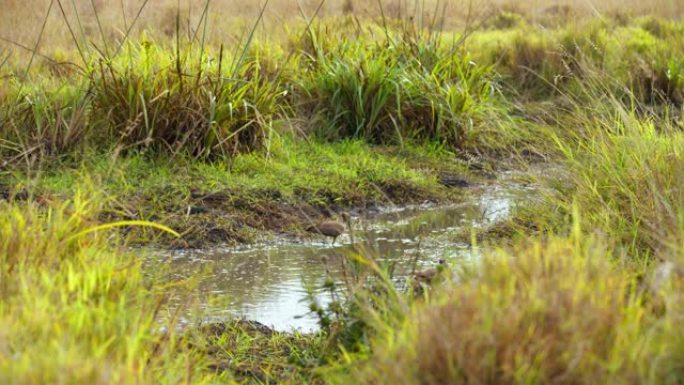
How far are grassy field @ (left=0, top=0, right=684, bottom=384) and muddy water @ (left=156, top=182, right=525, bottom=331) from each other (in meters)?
0.19

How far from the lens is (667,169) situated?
4.99 m

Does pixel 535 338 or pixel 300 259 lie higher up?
pixel 535 338

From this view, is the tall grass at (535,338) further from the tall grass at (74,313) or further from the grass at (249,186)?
the grass at (249,186)

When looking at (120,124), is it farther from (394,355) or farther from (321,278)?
(394,355)

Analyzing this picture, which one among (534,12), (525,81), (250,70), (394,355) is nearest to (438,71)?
(250,70)

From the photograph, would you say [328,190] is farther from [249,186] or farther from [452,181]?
[452,181]

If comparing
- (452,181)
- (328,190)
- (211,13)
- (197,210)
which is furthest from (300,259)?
(211,13)

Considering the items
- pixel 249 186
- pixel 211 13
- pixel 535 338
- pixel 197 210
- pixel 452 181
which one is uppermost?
pixel 535 338

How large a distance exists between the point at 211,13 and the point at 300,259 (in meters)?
5.33

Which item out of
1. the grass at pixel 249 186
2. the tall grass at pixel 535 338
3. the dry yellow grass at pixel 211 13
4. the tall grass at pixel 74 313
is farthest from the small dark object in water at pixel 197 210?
the tall grass at pixel 535 338

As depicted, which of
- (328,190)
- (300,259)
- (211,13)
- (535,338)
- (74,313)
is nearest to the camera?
(535,338)

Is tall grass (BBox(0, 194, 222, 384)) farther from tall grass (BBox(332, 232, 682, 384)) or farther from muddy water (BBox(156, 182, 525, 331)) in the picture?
muddy water (BBox(156, 182, 525, 331))

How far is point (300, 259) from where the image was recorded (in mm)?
5695

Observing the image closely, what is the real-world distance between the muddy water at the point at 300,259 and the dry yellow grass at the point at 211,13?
58.8 inches
